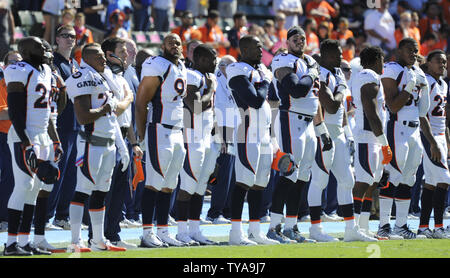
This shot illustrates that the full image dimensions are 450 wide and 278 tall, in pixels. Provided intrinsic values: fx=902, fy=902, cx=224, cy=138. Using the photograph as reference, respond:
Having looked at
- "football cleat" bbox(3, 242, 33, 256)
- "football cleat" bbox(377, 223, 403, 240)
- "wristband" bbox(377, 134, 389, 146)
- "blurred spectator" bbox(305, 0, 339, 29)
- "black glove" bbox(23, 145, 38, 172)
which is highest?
"blurred spectator" bbox(305, 0, 339, 29)

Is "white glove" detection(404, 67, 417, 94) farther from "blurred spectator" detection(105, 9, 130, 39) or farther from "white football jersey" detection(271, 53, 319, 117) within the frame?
"blurred spectator" detection(105, 9, 130, 39)

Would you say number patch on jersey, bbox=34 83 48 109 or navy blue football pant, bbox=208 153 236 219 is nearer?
number patch on jersey, bbox=34 83 48 109

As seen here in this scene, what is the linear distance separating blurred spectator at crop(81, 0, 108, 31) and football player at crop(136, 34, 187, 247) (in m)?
7.52

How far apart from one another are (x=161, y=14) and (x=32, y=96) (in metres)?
10.1

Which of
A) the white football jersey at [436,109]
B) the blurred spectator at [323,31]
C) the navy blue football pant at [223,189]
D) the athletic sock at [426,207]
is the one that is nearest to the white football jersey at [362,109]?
the white football jersey at [436,109]

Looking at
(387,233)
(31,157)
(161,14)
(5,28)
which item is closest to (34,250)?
(31,157)

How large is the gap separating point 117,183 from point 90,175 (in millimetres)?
850

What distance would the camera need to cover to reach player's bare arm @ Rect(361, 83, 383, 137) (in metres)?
9.91

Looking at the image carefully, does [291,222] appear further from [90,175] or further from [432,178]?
[90,175]

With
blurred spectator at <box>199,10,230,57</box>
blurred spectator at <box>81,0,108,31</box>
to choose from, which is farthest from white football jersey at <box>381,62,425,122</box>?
blurred spectator at <box>81,0,108,31</box>

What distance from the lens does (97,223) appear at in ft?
28.3

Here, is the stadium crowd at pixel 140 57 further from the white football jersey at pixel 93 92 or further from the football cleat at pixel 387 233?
the football cleat at pixel 387 233

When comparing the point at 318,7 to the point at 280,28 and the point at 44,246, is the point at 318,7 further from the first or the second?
the point at 44,246
